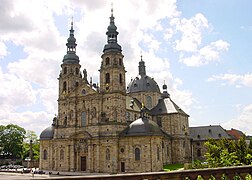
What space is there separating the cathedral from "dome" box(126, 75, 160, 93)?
9.70m

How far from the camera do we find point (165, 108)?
74562mm

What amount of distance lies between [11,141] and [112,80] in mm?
49848

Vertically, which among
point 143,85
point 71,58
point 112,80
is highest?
point 71,58

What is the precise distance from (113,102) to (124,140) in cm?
736

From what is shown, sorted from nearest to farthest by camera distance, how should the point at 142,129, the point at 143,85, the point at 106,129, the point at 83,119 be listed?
1. the point at 142,129
2. the point at 106,129
3. the point at 83,119
4. the point at 143,85

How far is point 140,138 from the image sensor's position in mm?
53031

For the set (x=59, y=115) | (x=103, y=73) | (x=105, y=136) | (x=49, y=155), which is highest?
(x=103, y=73)

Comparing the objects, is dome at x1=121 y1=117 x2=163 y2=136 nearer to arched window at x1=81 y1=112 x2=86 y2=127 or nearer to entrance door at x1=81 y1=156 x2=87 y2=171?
arched window at x1=81 y1=112 x2=86 y2=127

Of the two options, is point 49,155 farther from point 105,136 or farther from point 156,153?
point 156,153

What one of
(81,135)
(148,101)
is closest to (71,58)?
(81,135)

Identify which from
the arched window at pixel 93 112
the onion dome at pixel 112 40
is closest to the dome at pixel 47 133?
the arched window at pixel 93 112

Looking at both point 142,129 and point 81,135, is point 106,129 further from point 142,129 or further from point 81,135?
point 142,129

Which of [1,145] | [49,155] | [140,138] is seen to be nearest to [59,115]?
[49,155]

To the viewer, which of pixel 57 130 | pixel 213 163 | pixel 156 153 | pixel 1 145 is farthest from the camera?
pixel 1 145
